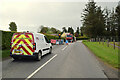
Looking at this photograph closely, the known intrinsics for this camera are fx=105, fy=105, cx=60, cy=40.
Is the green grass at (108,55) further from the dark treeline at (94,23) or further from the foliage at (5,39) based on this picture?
the dark treeline at (94,23)

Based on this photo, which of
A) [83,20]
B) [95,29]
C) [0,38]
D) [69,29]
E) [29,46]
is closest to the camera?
[29,46]

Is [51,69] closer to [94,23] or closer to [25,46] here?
[25,46]

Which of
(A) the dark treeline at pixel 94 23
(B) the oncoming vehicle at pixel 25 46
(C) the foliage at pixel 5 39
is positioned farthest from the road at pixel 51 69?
(A) the dark treeline at pixel 94 23

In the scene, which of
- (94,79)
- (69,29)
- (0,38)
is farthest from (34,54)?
(69,29)

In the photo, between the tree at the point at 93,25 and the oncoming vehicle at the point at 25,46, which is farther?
the tree at the point at 93,25

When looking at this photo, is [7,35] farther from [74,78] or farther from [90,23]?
[90,23]

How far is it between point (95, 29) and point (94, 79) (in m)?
44.0

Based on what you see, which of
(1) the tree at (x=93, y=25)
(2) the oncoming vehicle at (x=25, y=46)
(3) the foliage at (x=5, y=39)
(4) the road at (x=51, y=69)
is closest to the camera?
(4) the road at (x=51, y=69)

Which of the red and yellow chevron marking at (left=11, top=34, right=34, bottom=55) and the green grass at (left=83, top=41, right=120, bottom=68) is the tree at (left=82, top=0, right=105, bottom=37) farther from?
the red and yellow chevron marking at (left=11, top=34, right=34, bottom=55)

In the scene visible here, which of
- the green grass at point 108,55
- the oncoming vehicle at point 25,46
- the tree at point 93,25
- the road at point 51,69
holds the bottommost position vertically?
the road at point 51,69

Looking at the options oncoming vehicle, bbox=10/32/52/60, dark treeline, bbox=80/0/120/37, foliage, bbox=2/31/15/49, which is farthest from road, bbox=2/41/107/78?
dark treeline, bbox=80/0/120/37

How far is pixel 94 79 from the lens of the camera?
165 inches

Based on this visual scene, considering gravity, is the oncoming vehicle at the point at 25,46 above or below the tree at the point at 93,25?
below

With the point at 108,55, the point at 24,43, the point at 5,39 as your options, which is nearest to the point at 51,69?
the point at 24,43
